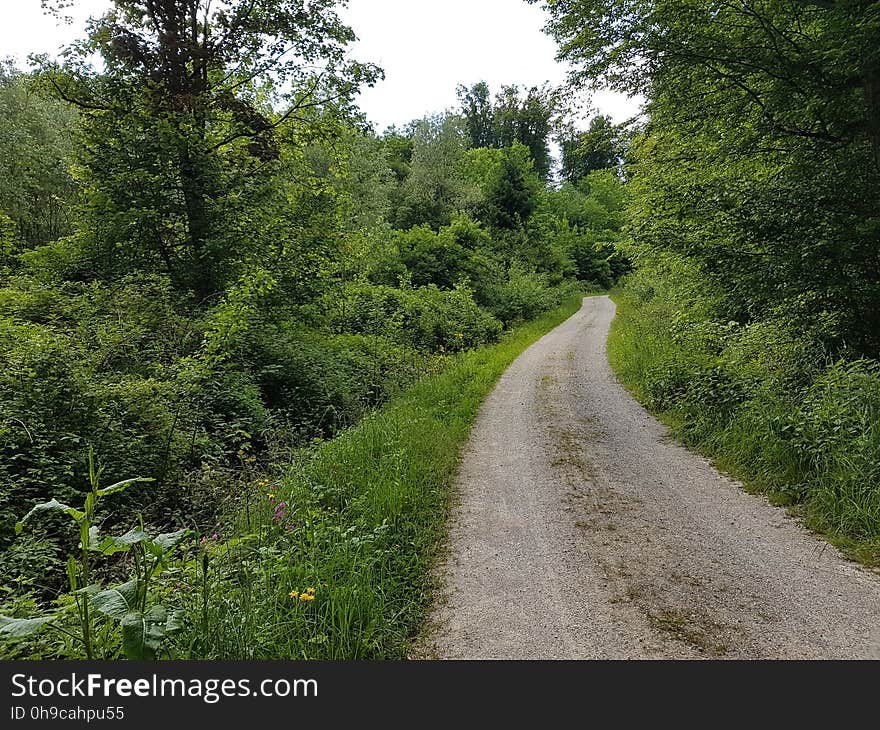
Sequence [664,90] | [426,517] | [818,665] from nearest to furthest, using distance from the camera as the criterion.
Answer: [818,665], [426,517], [664,90]

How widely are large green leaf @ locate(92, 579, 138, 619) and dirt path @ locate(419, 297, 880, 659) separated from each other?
5.65 feet

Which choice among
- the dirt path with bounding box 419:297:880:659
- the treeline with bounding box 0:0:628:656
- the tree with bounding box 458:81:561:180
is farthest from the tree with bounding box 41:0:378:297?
the tree with bounding box 458:81:561:180

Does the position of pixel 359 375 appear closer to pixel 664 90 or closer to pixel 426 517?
pixel 426 517

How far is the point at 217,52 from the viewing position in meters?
10.8

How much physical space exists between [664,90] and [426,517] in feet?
23.5

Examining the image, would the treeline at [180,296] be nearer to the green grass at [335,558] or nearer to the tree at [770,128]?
the green grass at [335,558]

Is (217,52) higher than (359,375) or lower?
higher

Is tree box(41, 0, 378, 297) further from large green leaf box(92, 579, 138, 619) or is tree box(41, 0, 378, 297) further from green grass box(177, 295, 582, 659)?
large green leaf box(92, 579, 138, 619)

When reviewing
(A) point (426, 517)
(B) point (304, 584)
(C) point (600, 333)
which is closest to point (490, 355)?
(C) point (600, 333)

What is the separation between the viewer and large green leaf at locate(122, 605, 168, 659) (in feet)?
7.36

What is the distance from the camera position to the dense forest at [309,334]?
11.3 feet

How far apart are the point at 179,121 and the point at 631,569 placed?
442 inches

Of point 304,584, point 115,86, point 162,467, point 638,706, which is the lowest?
point 638,706

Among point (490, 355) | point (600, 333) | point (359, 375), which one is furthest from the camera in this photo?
point (600, 333)
